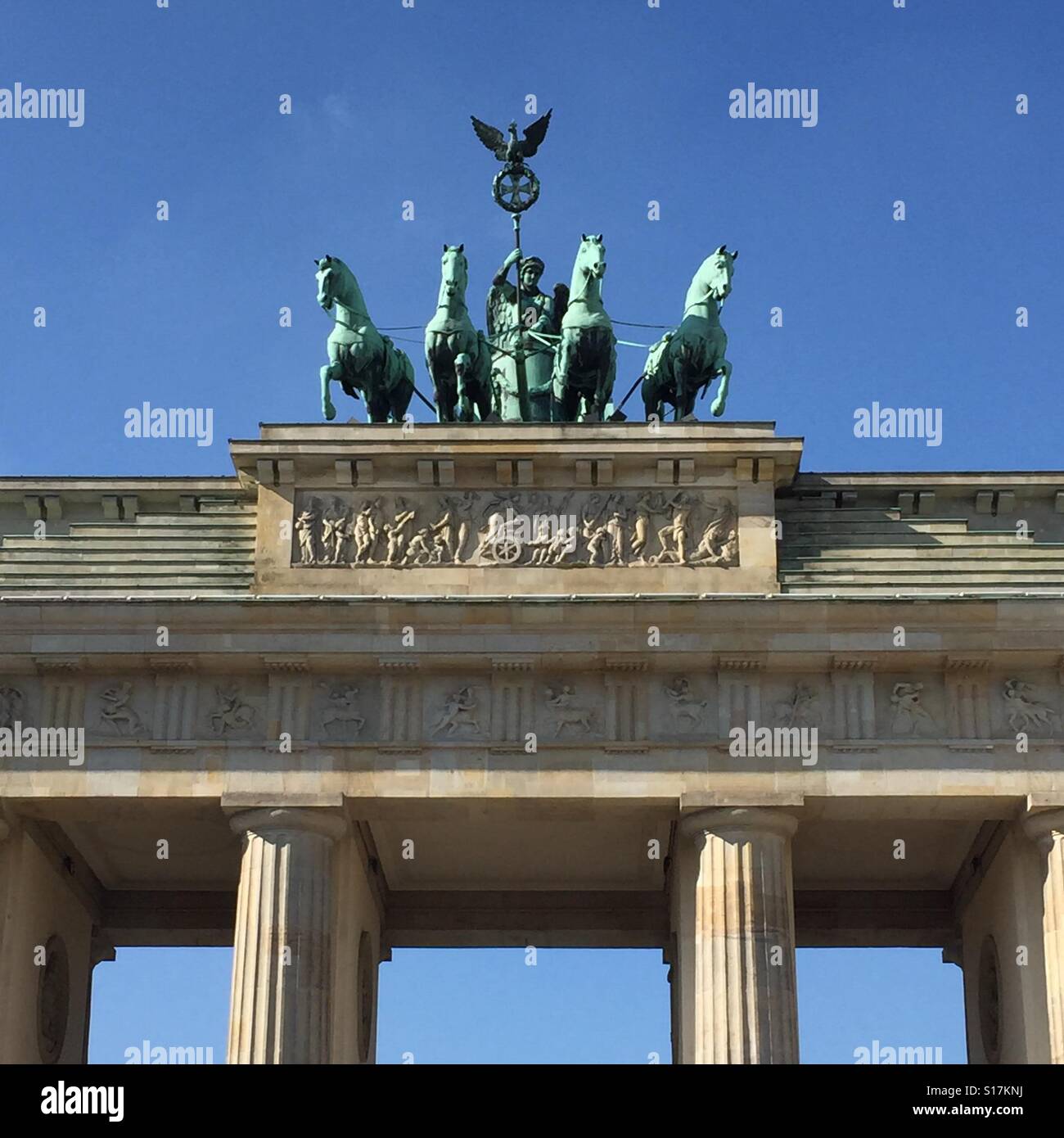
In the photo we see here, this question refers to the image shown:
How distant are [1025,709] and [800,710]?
312 cm

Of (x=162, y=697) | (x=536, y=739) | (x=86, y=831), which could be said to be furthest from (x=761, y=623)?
(x=86, y=831)

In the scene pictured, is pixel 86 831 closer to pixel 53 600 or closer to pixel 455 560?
pixel 53 600

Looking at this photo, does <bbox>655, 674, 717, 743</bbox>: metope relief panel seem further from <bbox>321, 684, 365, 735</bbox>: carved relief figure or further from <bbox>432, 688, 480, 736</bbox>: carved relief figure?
<bbox>321, 684, 365, 735</bbox>: carved relief figure

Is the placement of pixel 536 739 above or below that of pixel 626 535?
below

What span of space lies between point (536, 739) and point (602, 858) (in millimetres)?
4870

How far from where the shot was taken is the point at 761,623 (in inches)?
1232

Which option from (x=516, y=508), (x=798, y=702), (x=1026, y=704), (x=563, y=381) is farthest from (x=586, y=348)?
(x=1026, y=704)

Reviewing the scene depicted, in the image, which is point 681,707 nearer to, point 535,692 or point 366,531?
point 535,692

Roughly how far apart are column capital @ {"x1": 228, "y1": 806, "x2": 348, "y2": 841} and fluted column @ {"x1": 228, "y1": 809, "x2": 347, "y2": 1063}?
0.04 feet

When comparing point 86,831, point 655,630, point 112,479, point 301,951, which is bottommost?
point 301,951

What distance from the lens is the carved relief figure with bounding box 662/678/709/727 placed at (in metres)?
31.4

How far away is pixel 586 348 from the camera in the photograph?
34281mm
